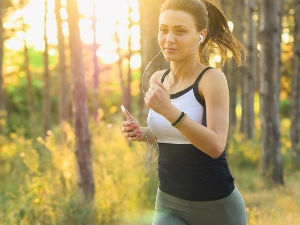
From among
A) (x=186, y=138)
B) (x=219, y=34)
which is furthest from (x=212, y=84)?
(x=219, y=34)

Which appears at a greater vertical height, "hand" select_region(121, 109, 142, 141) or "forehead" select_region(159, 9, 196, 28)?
"forehead" select_region(159, 9, 196, 28)

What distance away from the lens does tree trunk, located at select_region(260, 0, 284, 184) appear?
9984 millimetres

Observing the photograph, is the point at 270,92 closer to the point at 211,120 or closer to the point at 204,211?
the point at 204,211

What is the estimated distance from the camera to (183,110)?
105 inches

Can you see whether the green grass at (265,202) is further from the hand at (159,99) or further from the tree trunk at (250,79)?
the tree trunk at (250,79)

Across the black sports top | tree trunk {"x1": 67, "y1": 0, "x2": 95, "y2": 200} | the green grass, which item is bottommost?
the green grass

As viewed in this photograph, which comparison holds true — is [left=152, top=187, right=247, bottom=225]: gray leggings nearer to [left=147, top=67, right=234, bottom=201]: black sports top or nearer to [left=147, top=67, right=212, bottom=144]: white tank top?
[left=147, top=67, right=234, bottom=201]: black sports top

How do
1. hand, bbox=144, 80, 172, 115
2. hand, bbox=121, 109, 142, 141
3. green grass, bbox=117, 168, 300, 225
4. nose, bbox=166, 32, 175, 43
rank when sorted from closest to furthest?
hand, bbox=144, 80, 172, 115
nose, bbox=166, 32, 175, 43
hand, bbox=121, 109, 142, 141
green grass, bbox=117, 168, 300, 225

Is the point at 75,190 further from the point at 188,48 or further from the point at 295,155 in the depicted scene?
the point at 295,155

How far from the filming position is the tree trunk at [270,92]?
9984 millimetres

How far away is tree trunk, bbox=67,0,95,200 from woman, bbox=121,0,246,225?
4871 mm

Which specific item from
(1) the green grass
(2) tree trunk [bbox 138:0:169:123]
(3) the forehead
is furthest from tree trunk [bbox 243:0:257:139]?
(3) the forehead

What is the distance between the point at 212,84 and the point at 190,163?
1.33ft

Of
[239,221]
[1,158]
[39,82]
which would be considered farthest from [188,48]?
[39,82]
